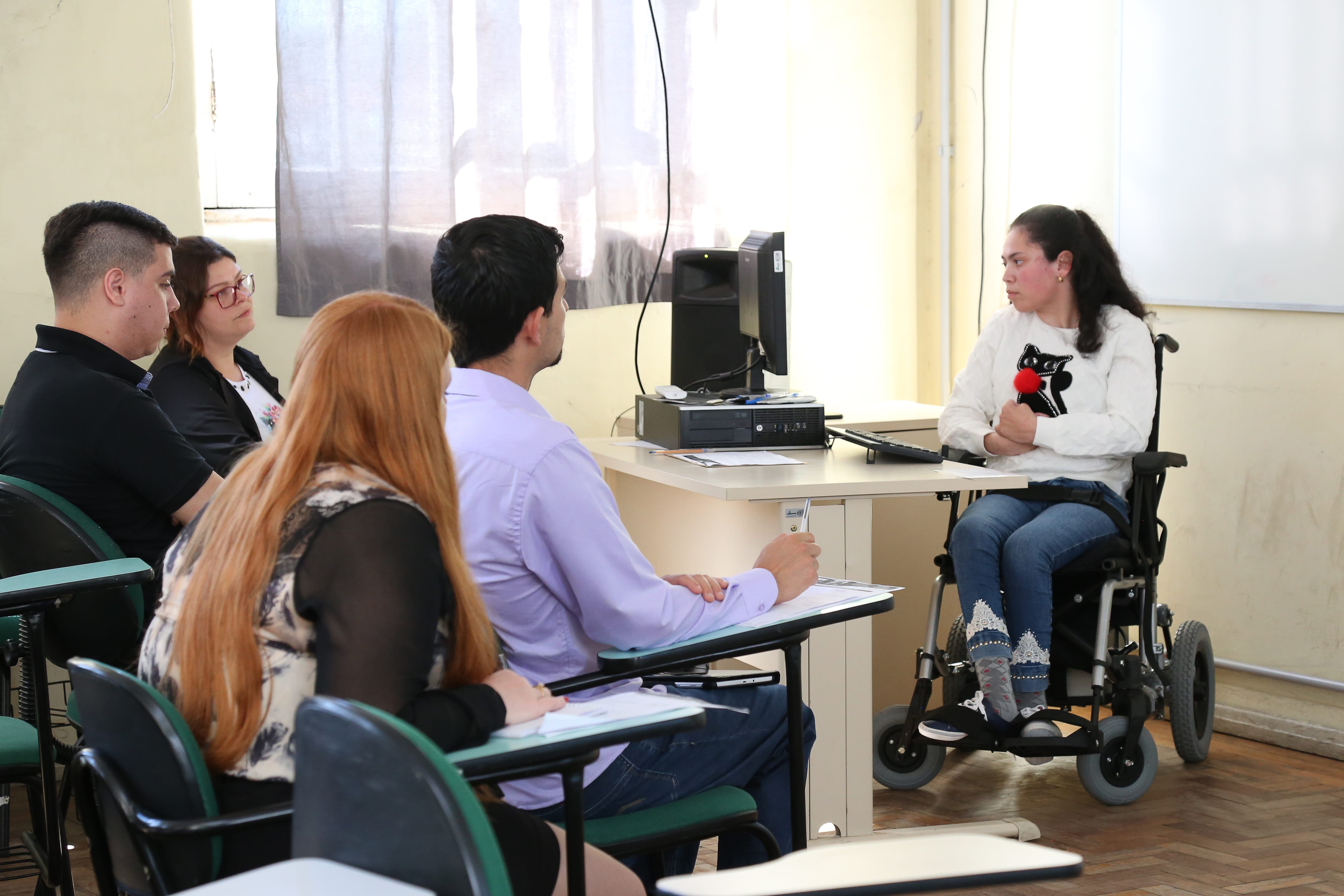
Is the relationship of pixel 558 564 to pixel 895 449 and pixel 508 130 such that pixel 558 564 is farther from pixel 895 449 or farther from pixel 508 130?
pixel 508 130

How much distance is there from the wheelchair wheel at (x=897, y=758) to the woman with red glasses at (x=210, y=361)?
161cm

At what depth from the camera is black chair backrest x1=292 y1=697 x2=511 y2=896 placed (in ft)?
3.05

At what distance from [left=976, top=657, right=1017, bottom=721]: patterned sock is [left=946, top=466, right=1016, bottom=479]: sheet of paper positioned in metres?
0.43

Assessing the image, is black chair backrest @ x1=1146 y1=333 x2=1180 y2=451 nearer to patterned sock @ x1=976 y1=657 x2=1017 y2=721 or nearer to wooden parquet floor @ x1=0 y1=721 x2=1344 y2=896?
patterned sock @ x1=976 y1=657 x2=1017 y2=721

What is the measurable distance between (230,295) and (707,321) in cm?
132

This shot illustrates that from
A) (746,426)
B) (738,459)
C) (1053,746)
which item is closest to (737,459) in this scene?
(738,459)

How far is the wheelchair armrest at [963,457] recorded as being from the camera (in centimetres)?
A: 329

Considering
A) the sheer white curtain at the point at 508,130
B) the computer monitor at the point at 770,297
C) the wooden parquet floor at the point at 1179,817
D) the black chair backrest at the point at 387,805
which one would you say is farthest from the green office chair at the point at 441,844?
the sheer white curtain at the point at 508,130

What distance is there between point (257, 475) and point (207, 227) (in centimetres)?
245

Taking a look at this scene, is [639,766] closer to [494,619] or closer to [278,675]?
[494,619]

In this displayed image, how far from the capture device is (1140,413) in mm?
3125

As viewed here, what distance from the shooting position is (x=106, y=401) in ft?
7.70

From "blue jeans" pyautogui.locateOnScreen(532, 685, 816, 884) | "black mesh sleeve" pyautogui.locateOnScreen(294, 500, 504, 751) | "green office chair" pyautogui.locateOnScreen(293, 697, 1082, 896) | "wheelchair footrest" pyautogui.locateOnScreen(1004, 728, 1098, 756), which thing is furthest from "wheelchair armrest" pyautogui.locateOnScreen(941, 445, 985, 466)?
"green office chair" pyautogui.locateOnScreen(293, 697, 1082, 896)

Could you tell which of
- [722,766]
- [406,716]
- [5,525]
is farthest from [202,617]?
[5,525]
